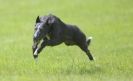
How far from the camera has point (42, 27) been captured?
47.7 feet

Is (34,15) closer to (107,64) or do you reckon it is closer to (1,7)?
(1,7)

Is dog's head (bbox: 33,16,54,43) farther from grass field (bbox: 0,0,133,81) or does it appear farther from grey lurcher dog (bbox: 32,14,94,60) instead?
grass field (bbox: 0,0,133,81)

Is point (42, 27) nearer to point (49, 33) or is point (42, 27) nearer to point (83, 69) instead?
point (49, 33)

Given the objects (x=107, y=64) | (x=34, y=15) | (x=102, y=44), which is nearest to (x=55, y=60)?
(x=107, y=64)

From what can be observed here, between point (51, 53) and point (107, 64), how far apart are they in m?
4.22

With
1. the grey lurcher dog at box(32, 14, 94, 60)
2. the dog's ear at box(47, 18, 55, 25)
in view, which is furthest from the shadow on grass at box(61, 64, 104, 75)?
the dog's ear at box(47, 18, 55, 25)

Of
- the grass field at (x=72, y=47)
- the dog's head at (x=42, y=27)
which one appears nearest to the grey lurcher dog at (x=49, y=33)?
the dog's head at (x=42, y=27)

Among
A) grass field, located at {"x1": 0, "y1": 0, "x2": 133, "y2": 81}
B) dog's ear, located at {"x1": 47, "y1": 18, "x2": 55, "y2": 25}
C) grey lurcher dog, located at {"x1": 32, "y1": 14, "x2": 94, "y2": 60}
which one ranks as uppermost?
dog's ear, located at {"x1": 47, "y1": 18, "x2": 55, "y2": 25}

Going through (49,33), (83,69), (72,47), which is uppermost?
(49,33)

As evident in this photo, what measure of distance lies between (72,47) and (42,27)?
28.2ft

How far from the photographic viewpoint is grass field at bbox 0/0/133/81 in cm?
1477

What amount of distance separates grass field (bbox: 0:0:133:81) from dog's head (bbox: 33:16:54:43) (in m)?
0.97

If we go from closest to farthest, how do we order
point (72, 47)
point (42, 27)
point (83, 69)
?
point (42, 27)
point (83, 69)
point (72, 47)

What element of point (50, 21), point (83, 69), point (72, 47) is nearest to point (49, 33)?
point (50, 21)
